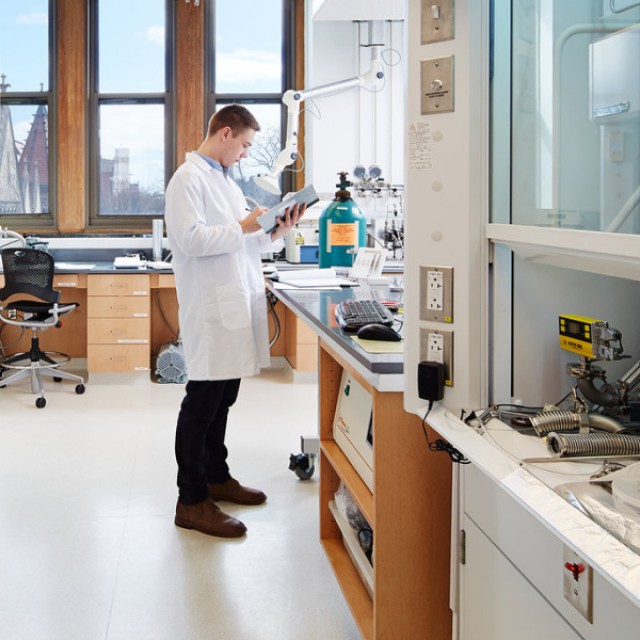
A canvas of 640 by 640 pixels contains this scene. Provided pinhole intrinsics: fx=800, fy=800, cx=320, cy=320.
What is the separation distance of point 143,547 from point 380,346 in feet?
4.20

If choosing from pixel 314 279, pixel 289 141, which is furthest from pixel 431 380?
pixel 289 141

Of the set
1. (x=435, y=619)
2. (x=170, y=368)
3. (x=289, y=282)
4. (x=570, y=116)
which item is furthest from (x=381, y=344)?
(x=170, y=368)

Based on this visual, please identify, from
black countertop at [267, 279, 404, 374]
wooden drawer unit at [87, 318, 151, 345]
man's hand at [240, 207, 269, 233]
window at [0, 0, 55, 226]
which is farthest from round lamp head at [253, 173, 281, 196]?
window at [0, 0, 55, 226]

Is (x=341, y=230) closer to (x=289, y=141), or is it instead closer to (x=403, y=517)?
(x=289, y=141)

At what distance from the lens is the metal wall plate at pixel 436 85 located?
1382mm

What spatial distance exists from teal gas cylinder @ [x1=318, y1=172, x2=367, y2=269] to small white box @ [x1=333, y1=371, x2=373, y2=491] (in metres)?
1.12

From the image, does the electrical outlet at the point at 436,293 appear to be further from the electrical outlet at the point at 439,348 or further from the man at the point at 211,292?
the man at the point at 211,292

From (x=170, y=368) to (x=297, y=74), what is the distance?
2429 millimetres

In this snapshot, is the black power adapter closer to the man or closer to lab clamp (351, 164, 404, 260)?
the man

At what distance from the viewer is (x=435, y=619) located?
5.73ft

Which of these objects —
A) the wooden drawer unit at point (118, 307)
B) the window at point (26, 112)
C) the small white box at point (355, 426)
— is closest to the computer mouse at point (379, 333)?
the small white box at point (355, 426)

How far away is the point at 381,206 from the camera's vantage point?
556 centimetres

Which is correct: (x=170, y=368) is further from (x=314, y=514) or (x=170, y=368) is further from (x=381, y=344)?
(x=381, y=344)

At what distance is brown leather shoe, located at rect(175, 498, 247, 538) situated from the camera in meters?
2.70
